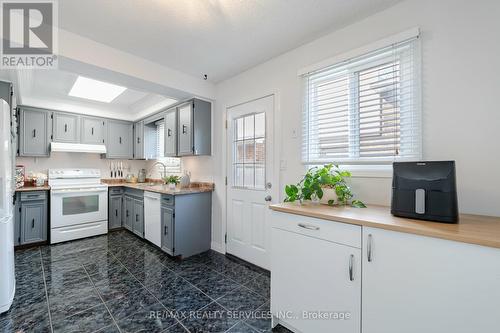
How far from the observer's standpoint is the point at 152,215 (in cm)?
327

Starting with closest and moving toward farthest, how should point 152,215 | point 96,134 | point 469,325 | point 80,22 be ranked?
point 469,325 → point 80,22 → point 152,215 → point 96,134

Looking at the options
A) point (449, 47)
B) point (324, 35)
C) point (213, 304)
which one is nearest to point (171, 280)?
point (213, 304)

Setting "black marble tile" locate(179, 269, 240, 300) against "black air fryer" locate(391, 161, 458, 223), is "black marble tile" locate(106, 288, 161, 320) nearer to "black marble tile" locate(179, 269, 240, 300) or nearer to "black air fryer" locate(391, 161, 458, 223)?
"black marble tile" locate(179, 269, 240, 300)

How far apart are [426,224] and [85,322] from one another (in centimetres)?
249

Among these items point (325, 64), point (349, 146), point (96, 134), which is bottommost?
point (349, 146)

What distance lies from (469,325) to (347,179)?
3.73ft

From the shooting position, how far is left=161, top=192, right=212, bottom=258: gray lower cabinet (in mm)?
2842

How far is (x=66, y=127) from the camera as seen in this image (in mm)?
3969

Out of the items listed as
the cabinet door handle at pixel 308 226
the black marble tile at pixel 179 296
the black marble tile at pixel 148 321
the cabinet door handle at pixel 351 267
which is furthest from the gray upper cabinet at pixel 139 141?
the cabinet door handle at pixel 351 267

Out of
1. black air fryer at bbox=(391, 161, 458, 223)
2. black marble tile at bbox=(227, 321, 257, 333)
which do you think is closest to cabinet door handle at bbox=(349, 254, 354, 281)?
black air fryer at bbox=(391, 161, 458, 223)

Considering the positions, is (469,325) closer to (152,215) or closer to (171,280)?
(171,280)

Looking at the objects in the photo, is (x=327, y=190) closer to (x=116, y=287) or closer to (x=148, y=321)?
(x=148, y=321)

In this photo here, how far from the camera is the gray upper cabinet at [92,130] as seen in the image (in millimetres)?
4172

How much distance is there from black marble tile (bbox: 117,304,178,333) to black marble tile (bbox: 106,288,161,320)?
0.06 metres
